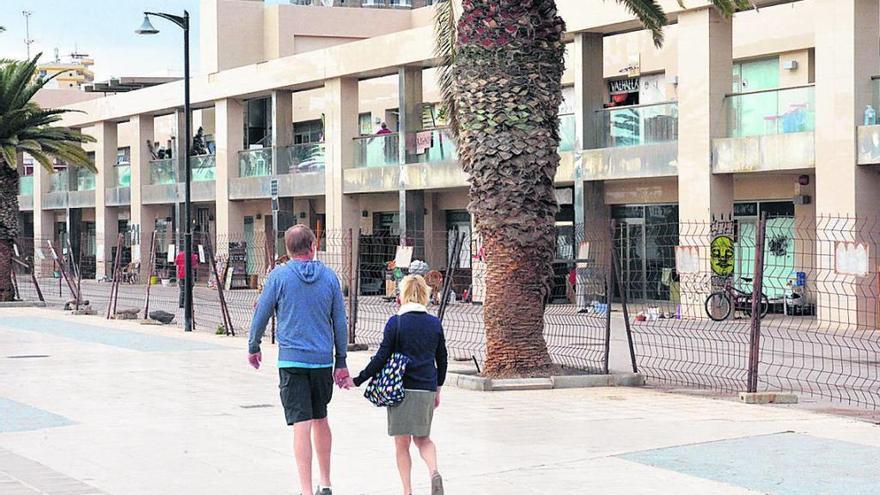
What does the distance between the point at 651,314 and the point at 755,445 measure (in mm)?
17320

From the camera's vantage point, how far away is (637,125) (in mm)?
30844

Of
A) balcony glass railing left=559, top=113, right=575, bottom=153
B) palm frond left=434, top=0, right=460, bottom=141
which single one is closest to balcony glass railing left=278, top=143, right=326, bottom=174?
balcony glass railing left=559, top=113, right=575, bottom=153

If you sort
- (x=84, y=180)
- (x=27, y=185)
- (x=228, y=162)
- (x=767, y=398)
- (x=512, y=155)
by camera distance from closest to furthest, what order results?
(x=767, y=398) → (x=512, y=155) → (x=228, y=162) → (x=84, y=180) → (x=27, y=185)

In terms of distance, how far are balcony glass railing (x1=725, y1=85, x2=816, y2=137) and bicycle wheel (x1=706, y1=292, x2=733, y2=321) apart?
350cm

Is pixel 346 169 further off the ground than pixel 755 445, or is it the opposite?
pixel 346 169

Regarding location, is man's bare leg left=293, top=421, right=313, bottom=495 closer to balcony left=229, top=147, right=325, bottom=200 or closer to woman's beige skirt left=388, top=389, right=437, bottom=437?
woman's beige skirt left=388, top=389, right=437, bottom=437

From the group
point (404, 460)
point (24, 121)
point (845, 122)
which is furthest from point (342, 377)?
point (24, 121)

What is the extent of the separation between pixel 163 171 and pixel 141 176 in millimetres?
1553

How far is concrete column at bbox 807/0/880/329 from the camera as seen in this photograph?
25516 mm

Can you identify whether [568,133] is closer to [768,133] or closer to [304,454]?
[768,133]

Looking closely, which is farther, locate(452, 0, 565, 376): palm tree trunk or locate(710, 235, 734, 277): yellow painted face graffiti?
locate(710, 235, 734, 277): yellow painted face graffiti

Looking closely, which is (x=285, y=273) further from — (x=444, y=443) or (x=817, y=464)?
(x=817, y=464)

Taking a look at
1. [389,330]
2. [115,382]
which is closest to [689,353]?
[115,382]

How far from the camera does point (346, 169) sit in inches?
1599
